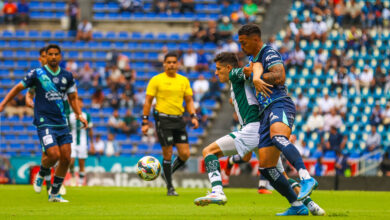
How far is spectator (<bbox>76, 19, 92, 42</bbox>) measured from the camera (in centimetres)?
3275

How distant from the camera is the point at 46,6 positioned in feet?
115

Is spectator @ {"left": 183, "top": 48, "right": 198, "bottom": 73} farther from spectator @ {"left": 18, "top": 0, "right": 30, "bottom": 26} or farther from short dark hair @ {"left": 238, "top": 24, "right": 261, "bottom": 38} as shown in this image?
short dark hair @ {"left": 238, "top": 24, "right": 261, "bottom": 38}

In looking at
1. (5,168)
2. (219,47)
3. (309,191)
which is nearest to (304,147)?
(219,47)

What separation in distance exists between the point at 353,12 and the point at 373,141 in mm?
7473

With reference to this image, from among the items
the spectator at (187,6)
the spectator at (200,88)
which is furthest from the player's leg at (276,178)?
the spectator at (187,6)

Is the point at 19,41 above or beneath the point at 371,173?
above

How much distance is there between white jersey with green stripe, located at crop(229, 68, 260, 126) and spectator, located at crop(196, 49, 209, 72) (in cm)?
1965

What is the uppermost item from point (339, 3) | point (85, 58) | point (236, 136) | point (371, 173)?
point (339, 3)

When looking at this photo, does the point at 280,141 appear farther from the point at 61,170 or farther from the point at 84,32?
the point at 84,32

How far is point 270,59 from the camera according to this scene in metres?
9.45

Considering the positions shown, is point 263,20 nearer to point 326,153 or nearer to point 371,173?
point 326,153

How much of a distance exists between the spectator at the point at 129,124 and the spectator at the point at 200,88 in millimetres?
2602

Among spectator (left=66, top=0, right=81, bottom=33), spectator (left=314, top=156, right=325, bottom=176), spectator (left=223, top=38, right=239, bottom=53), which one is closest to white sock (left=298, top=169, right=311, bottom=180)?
spectator (left=314, top=156, right=325, bottom=176)

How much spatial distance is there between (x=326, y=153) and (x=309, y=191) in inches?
694
